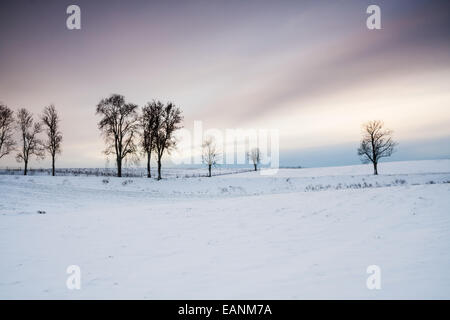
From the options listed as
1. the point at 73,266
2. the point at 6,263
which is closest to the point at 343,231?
the point at 73,266

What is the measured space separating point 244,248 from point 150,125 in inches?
1247

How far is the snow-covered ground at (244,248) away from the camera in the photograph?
6.31m

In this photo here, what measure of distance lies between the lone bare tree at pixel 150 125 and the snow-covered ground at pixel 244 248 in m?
21.1

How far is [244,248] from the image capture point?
30.1ft

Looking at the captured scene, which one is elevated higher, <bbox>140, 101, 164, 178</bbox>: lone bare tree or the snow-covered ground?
<bbox>140, 101, 164, 178</bbox>: lone bare tree

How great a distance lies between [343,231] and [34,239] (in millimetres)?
13221

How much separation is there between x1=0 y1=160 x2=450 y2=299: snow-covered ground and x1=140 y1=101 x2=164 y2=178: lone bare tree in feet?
69.1

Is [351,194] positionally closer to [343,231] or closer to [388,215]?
[388,215]

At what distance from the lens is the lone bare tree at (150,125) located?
122 feet

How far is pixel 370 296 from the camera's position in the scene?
222 inches

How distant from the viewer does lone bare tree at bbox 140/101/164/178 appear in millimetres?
37250

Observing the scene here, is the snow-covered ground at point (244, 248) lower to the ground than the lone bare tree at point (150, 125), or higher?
lower

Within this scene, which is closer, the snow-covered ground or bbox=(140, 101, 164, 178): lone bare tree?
the snow-covered ground

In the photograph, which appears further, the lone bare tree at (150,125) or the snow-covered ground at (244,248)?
the lone bare tree at (150,125)
